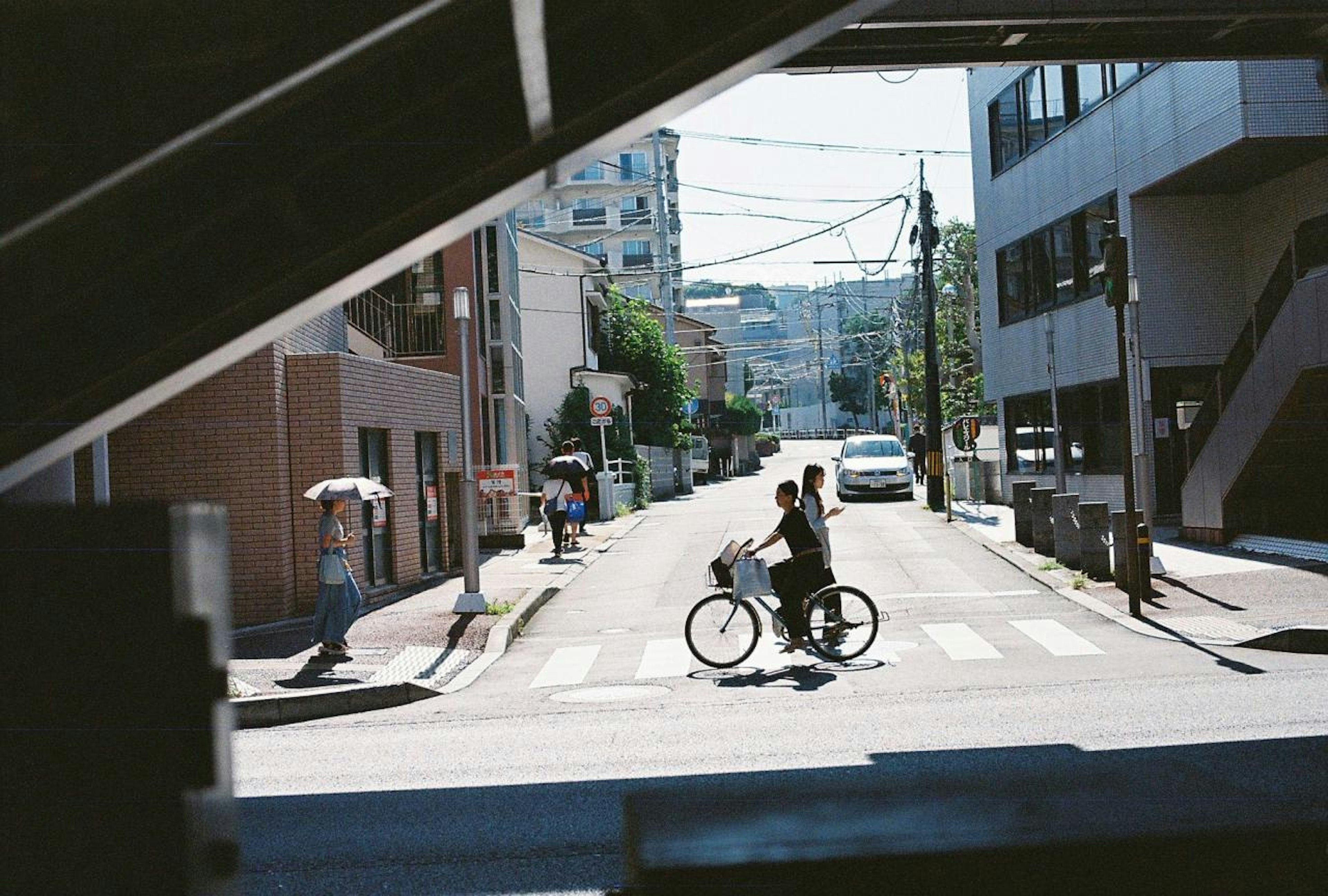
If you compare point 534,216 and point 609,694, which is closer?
point 609,694

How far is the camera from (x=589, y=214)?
286 feet

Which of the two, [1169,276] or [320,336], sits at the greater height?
[1169,276]

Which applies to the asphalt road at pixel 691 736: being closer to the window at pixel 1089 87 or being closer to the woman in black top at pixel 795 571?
the woman in black top at pixel 795 571

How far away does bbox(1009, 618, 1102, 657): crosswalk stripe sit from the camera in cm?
1276

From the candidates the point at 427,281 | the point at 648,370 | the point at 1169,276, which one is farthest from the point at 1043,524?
the point at 648,370

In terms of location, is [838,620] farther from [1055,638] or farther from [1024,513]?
[1024,513]

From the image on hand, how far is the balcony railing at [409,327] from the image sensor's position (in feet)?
97.2

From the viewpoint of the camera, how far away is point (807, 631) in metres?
12.9

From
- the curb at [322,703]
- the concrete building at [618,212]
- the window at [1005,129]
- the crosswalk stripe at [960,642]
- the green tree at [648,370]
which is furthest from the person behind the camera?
the concrete building at [618,212]

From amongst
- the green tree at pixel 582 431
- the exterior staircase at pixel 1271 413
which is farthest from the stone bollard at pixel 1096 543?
the green tree at pixel 582 431

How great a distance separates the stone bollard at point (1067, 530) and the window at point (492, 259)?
2023 cm

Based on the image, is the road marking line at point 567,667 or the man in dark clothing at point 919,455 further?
the man in dark clothing at point 919,455

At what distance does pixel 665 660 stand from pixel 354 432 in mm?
6601

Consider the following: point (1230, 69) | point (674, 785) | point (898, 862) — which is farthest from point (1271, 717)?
point (1230, 69)
